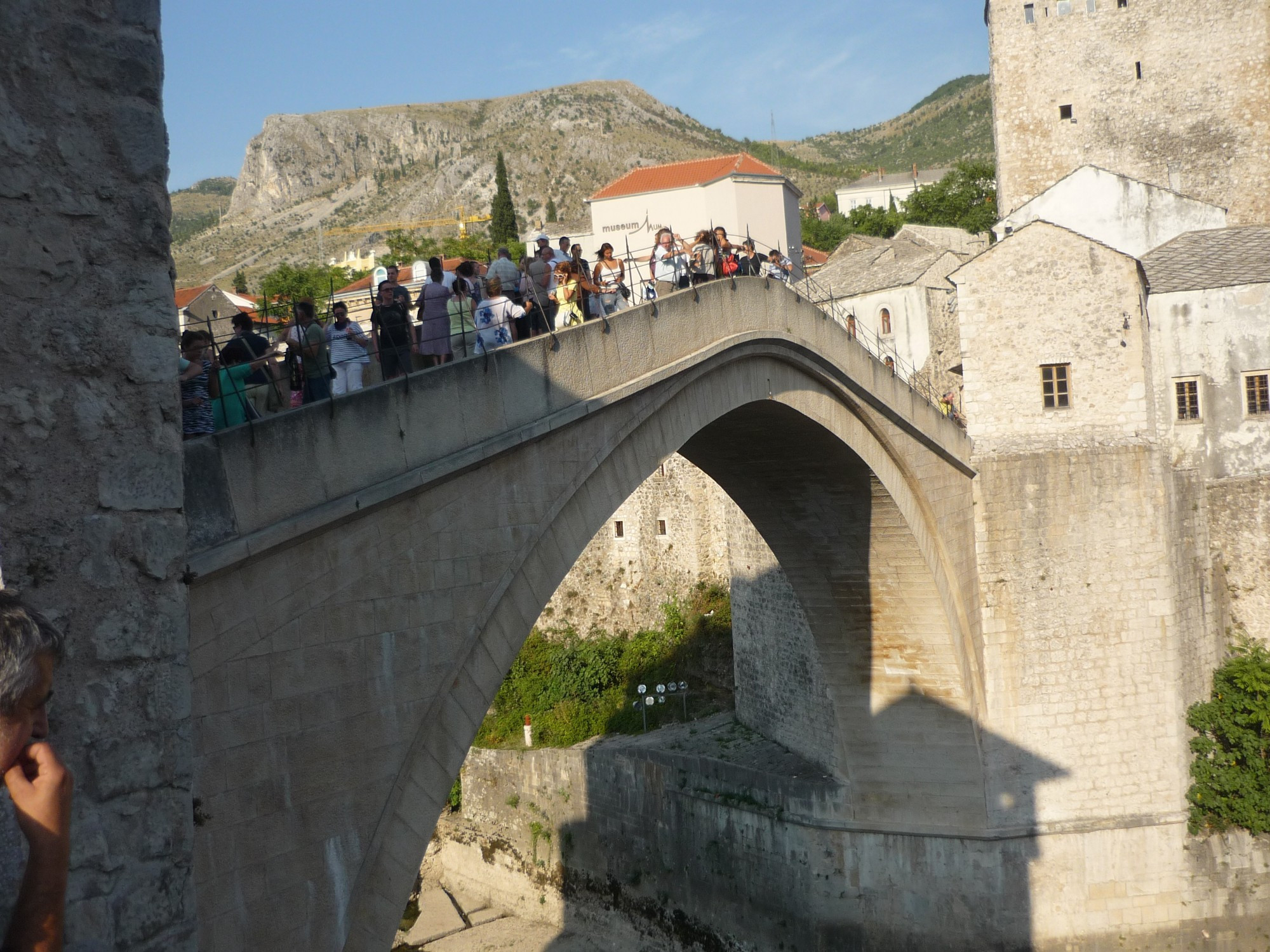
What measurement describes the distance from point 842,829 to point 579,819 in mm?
5920

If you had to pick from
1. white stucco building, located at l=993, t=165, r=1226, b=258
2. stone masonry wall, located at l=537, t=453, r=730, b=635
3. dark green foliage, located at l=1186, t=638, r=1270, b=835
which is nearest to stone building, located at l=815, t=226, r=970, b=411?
white stucco building, located at l=993, t=165, r=1226, b=258

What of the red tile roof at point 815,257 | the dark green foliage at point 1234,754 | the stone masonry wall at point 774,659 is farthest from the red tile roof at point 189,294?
the dark green foliage at point 1234,754

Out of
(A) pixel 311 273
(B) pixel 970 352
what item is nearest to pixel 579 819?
(B) pixel 970 352

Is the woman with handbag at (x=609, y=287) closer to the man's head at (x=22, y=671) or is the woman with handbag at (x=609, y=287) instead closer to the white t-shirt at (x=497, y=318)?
the white t-shirt at (x=497, y=318)

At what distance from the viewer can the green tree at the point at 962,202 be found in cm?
4603

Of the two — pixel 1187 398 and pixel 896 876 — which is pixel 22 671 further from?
pixel 1187 398

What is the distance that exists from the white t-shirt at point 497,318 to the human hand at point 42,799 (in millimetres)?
5552

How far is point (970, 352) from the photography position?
51.1 ft

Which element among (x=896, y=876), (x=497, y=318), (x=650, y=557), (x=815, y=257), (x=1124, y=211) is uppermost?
(x=815, y=257)

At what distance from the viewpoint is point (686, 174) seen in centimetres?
4012

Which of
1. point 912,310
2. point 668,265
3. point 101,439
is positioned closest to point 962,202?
point 912,310

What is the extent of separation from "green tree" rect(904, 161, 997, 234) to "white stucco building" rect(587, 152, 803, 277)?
818 cm

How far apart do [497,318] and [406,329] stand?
134cm

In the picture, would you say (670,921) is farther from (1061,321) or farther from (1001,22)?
(1001,22)
